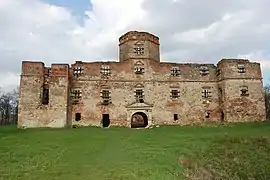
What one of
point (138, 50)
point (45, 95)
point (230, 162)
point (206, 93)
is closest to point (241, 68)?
point (206, 93)

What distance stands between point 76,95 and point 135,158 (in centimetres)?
2193

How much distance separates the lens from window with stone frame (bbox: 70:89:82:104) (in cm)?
3686

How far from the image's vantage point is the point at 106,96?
123ft

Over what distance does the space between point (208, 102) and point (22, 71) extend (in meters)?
21.9

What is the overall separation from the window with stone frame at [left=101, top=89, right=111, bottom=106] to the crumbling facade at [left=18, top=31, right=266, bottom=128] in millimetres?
116

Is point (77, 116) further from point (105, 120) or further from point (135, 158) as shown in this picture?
point (135, 158)

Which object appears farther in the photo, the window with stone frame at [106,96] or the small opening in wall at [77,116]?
the window with stone frame at [106,96]

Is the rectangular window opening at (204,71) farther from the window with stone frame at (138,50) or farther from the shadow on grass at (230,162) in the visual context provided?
the shadow on grass at (230,162)

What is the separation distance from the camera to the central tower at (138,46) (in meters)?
39.0

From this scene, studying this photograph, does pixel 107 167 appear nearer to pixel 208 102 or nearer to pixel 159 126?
pixel 159 126

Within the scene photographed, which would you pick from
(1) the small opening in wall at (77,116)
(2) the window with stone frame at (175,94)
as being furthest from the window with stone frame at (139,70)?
(1) the small opening in wall at (77,116)

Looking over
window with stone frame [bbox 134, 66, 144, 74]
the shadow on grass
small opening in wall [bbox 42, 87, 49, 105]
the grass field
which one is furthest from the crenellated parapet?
the shadow on grass

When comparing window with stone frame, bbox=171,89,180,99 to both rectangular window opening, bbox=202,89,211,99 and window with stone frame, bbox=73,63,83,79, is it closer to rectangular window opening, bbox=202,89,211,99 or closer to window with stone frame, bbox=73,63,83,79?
rectangular window opening, bbox=202,89,211,99

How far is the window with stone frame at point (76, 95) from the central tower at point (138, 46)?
7036mm
